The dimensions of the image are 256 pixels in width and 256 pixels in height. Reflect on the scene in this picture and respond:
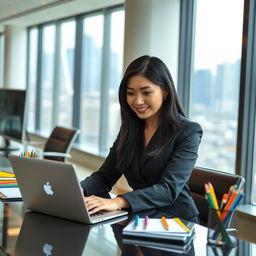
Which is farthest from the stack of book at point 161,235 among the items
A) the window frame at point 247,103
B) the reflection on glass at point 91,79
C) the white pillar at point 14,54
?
the white pillar at point 14,54

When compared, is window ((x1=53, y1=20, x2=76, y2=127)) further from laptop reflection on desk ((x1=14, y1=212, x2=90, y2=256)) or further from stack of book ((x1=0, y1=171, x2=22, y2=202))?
laptop reflection on desk ((x1=14, y1=212, x2=90, y2=256))

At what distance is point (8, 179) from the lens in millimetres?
2266

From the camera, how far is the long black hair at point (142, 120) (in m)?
1.90

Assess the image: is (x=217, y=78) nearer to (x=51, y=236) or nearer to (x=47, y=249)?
(x=51, y=236)

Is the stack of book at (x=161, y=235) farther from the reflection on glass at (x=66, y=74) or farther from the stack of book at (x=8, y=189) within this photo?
the reflection on glass at (x=66, y=74)

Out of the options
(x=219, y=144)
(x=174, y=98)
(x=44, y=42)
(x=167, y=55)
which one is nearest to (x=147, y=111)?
(x=174, y=98)

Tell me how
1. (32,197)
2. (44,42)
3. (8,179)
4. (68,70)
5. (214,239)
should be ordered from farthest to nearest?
(44,42)
(68,70)
(8,179)
(32,197)
(214,239)

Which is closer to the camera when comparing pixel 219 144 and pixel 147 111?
pixel 147 111

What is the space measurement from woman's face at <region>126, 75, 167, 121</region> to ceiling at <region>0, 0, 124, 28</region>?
450 cm

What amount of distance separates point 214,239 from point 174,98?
71 centimetres

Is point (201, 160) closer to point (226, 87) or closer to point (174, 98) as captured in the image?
point (226, 87)

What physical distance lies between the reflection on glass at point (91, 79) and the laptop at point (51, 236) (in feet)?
18.0

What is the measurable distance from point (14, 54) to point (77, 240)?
8.44 m

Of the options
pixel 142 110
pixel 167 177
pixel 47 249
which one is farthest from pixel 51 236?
pixel 142 110
